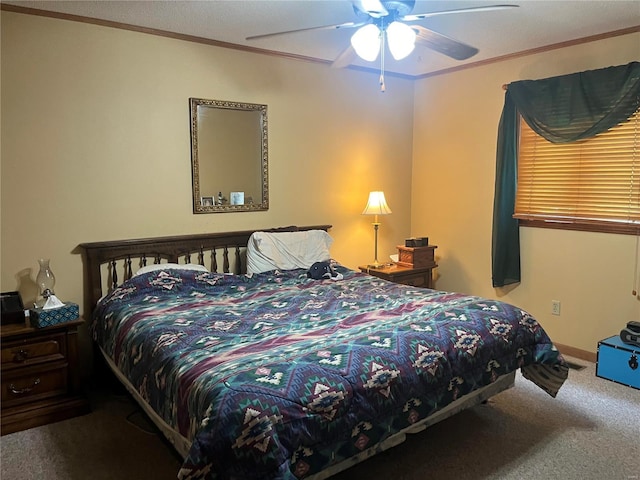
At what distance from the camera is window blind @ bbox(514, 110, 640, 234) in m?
3.46

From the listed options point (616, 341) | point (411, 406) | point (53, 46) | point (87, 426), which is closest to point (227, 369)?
point (411, 406)

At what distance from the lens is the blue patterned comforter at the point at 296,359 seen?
1.72m

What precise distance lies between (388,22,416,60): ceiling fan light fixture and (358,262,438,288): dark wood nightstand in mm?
2138

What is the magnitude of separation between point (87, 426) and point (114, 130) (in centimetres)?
188

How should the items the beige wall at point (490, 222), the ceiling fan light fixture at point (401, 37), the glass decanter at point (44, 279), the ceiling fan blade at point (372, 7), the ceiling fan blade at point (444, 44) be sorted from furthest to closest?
the beige wall at point (490, 222) < the glass decanter at point (44, 279) < the ceiling fan blade at point (444, 44) < the ceiling fan light fixture at point (401, 37) < the ceiling fan blade at point (372, 7)

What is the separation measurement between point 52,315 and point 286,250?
1673 millimetres

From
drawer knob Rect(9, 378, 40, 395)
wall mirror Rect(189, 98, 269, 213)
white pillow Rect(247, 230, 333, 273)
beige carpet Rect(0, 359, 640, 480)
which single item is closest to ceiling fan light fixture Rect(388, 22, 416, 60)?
wall mirror Rect(189, 98, 269, 213)

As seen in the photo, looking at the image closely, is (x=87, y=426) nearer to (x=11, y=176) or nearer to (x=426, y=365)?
(x=11, y=176)

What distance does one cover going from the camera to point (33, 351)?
2781 mm

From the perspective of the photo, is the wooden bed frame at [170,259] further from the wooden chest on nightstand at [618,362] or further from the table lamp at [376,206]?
the wooden chest on nightstand at [618,362]

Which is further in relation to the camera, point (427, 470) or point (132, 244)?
point (132, 244)

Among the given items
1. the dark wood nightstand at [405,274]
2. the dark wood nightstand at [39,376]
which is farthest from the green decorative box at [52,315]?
the dark wood nightstand at [405,274]

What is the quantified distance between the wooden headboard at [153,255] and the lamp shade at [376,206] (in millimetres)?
752

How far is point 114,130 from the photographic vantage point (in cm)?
331
